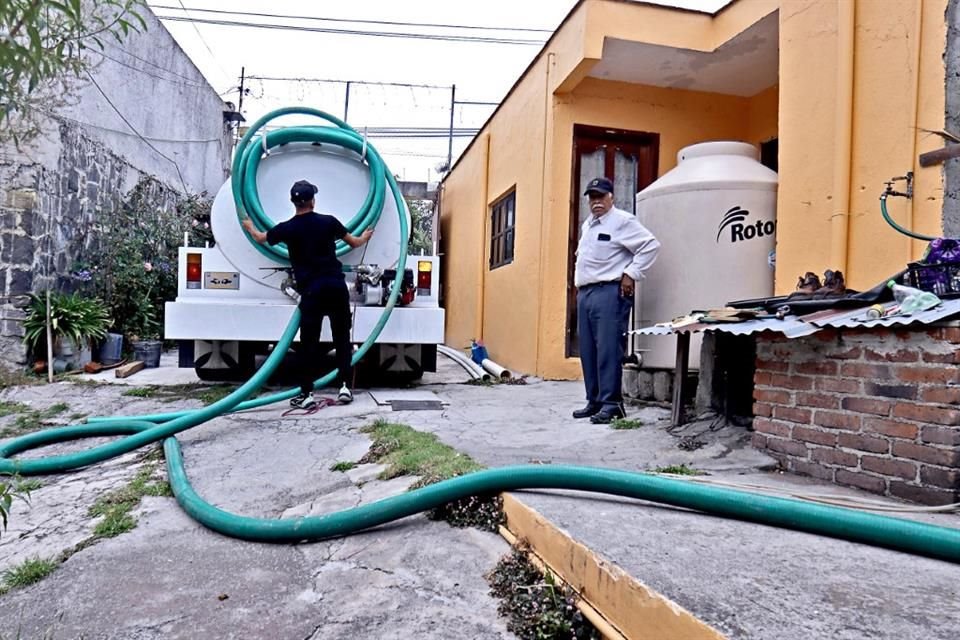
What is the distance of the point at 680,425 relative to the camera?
344cm

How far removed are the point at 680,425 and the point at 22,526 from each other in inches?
120

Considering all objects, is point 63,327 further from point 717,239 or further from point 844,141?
point 844,141

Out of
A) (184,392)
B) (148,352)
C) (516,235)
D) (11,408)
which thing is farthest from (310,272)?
(148,352)

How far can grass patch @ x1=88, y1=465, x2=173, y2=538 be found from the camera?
7.68 feet

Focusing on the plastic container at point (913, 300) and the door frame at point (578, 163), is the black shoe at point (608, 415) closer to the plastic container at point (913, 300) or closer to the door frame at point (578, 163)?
→ the plastic container at point (913, 300)

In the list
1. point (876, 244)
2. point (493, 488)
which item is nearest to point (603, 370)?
point (876, 244)

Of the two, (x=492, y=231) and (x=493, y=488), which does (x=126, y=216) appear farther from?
(x=493, y=488)

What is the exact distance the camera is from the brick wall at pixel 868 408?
83.7 inches

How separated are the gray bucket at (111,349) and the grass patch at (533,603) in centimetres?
629

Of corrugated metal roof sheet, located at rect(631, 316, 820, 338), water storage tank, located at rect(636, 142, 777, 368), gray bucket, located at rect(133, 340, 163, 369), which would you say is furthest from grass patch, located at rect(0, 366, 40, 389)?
corrugated metal roof sheet, located at rect(631, 316, 820, 338)

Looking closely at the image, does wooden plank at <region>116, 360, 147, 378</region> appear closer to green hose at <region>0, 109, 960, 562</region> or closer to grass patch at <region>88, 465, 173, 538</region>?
green hose at <region>0, 109, 960, 562</region>

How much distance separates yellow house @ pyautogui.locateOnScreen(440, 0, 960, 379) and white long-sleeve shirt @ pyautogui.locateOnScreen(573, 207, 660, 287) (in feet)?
2.60

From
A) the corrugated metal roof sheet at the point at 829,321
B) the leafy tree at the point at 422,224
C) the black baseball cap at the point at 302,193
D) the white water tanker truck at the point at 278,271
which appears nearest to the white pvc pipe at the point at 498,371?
the white water tanker truck at the point at 278,271

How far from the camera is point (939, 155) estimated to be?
2.99 m
